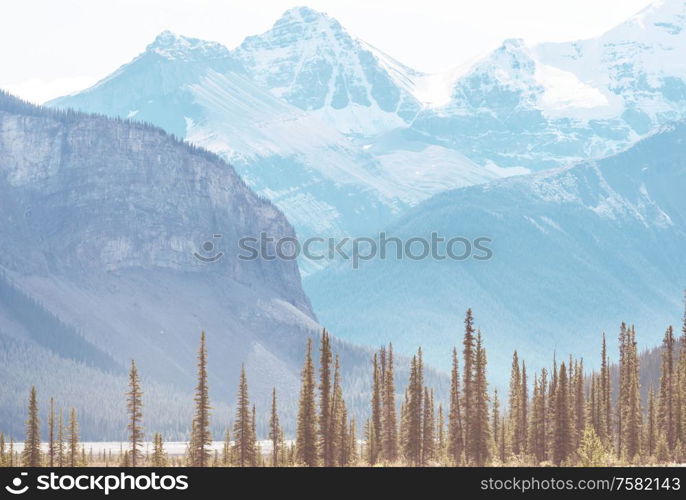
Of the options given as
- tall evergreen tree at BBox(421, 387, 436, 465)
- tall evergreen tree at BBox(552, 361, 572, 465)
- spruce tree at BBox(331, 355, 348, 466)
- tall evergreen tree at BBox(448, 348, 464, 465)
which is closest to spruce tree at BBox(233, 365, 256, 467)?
spruce tree at BBox(331, 355, 348, 466)

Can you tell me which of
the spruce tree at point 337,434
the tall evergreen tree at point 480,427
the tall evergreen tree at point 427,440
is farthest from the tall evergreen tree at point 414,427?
the tall evergreen tree at point 480,427

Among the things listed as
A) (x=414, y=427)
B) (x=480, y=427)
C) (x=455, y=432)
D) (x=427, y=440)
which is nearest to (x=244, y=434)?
(x=414, y=427)

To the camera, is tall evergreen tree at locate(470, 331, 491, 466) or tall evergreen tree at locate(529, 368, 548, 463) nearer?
tall evergreen tree at locate(470, 331, 491, 466)

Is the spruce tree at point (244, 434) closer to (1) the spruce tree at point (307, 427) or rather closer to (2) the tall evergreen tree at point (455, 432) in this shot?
(1) the spruce tree at point (307, 427)

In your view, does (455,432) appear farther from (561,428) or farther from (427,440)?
(427,440)

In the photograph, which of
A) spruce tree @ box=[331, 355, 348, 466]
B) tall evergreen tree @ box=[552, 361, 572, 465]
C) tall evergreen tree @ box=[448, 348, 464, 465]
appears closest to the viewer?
tall evergreen tree @ box=[448, 348, 464, 465]

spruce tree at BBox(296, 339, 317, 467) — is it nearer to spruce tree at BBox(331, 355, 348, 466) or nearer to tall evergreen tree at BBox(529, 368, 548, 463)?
spruce tree at BBox(331, 355, 348, 466)

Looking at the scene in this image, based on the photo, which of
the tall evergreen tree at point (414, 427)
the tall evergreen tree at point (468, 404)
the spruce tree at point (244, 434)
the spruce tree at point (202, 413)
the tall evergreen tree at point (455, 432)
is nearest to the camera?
the spruce tree at point (202, 413)

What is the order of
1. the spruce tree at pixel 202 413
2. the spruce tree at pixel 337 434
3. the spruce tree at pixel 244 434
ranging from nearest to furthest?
1. the spruce tree at pixel 202 413
2. the spruce tree at pixel 337 434
3. the spruce tree at pixel 244 434

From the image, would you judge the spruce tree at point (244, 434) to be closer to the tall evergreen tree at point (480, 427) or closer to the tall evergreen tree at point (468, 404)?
the tall evergreen tree at point (468, 404)

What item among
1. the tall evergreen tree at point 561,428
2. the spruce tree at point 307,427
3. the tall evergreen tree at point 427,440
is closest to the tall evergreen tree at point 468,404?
the tall evergreen tree at point 561,428

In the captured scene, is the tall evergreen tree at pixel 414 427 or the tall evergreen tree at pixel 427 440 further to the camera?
the tall evergreen tree at pixel 427 440
